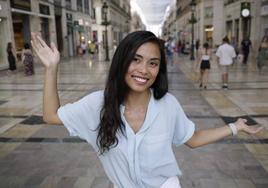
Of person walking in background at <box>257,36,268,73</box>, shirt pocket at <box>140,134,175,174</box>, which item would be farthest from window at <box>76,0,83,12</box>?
shirt pocket at <box>140,134,175,174</box>

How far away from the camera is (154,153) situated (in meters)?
1.63

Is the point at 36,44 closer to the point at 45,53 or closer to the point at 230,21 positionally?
the point at 45,53

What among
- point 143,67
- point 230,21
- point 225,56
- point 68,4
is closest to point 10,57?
point 225,56

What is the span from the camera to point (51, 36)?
2836cm

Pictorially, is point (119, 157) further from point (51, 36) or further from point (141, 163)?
point (51, 36)

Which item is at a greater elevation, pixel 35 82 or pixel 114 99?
pixel 114 99

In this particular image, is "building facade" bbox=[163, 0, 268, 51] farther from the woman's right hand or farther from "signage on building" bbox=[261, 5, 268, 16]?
the woman's right hand

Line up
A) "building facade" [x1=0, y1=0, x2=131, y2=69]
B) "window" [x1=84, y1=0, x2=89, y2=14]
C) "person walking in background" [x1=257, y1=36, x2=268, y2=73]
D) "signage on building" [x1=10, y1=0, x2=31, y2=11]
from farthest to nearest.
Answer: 1. "window" [x1=84, y1=0, x2=89, y2=14]
2. "signage on building" [x1=10, y1=0, x2=31, y2=11]
3. "building facade" [x1=0, y1=0, x2=131, y2=69]
4. "person walking in background" [x1=257, y1=36, x2=268, y2=73]

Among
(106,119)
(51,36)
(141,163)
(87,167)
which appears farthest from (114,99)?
(51,36)

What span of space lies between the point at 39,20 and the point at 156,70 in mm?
25858

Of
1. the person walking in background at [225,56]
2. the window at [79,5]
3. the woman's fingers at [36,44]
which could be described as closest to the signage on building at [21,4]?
the person walking in background at [225,56]

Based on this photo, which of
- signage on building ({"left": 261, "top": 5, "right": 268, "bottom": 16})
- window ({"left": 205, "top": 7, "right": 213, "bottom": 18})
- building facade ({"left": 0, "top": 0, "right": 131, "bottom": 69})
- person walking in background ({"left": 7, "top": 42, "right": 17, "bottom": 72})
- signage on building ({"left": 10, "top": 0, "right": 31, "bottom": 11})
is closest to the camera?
person walking in background ({"left": 7, "top": 42, "right": 17, "bottom": 72})

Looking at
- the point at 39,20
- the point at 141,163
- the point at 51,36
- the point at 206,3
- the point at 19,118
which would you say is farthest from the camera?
the point at 206,3

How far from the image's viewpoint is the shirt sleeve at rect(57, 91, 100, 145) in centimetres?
169
